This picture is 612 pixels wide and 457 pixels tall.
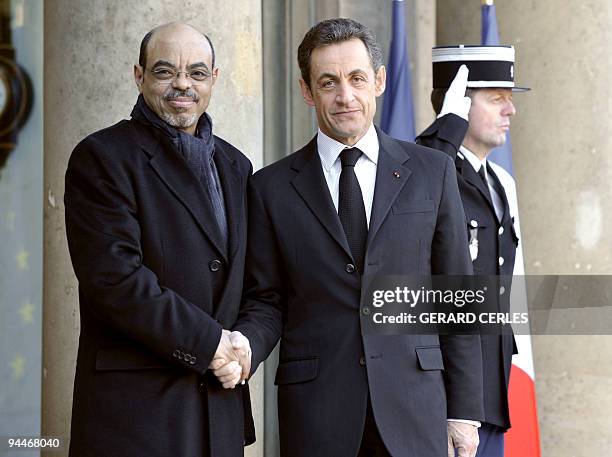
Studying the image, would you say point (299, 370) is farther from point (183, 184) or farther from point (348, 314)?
point (183, 184)

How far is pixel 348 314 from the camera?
3211 millimetres

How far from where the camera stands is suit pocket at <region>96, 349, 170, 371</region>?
9.98 feet

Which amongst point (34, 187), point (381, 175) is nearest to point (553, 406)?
point (34, 187)

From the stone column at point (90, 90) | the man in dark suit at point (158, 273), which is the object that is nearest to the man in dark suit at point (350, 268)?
the man in dark suit at point (158, 273)

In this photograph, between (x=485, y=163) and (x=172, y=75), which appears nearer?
(x=172, y=75)

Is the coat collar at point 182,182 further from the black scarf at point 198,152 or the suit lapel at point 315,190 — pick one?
the suit lapel at point 315,190

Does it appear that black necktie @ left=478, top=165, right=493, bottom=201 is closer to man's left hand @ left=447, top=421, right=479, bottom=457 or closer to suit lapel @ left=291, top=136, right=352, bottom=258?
suit lapel @ left=291, top=136, right=352, bottom=258

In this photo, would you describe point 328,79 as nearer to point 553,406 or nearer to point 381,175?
point 381,175

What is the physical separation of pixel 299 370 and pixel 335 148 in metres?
0.65

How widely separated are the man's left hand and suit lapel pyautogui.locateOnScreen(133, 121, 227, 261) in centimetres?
83

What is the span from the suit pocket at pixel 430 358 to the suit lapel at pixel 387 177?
13.7 inches

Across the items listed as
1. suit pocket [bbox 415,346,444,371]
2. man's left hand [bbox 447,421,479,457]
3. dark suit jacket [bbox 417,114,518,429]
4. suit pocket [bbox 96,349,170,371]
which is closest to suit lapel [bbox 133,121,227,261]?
suit pocket [bbox 96,349,170,371]

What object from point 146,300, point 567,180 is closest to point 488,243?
point 146,300

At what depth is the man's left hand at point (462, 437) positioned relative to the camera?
3.32 meters
